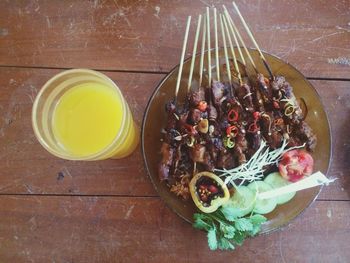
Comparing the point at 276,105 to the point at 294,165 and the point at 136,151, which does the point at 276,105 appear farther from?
the point at 136,151

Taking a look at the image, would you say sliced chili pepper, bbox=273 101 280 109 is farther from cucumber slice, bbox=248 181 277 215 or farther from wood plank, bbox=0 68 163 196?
wood plank, bbox=0 68 163 196

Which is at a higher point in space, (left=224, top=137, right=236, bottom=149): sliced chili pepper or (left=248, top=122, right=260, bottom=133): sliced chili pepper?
(left=248, top=122, right=260, bottom=133): sliced chili pepper

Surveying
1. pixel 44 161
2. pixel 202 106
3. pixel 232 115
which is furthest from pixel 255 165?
pixel 44 161

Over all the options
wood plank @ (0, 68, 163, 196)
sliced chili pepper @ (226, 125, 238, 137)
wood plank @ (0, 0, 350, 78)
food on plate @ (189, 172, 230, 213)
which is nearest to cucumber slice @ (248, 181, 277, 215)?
food on plate @ (189, 172, 230, 213)

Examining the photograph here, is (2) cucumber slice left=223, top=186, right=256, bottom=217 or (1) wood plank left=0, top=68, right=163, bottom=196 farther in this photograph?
(1) wood plank left=0, top=68, right=163, bottom=196

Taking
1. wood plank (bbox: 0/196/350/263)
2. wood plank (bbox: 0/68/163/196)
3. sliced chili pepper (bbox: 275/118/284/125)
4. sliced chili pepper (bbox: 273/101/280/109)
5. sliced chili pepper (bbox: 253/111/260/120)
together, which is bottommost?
wood plank (bbox: 0/196/350/263)
